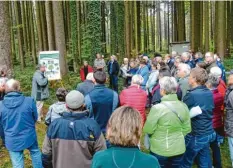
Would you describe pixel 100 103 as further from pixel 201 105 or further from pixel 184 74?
pixel 184 74

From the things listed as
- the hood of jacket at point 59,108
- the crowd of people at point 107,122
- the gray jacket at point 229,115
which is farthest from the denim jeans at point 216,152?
the hood of jacket at point 59,108

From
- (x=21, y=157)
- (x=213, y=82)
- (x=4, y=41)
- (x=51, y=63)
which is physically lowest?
(x=21, y=157)

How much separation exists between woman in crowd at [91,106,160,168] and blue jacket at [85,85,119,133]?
2.40m

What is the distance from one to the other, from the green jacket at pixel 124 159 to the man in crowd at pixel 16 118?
8.26 ft

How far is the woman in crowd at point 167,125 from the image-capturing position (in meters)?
4.05

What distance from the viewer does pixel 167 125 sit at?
4.05 meters

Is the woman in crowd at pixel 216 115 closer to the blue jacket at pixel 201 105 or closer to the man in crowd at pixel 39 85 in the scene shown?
the blue jacket at pixel 201 105

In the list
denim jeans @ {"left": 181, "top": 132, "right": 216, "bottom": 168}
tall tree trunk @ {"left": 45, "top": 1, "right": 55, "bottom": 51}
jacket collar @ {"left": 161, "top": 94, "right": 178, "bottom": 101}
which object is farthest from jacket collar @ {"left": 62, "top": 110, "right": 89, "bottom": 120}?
tall tree trunk @ {"left": 45, "top": 1, "right": 55, "bottom": 51}

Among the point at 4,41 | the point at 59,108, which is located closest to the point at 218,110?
the point at 59,108

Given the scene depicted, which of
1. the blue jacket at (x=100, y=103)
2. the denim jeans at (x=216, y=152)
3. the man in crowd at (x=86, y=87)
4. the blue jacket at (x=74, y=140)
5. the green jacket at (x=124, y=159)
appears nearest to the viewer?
the green jacket at (x=124, y=159)

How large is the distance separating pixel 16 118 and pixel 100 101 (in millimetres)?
1288

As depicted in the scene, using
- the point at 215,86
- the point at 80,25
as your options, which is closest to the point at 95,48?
the point at 80,25

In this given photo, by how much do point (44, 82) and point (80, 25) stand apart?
53.6ft

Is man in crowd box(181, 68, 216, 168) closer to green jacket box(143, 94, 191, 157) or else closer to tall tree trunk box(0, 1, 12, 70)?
green jacket box(143, 94, 191, 157)
